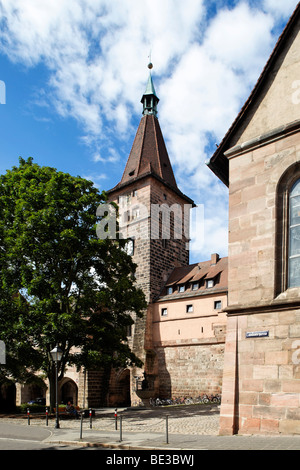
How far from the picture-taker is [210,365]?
27547mm

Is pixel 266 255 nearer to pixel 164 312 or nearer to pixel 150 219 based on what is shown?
pixel 164 312

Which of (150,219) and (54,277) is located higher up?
(150,219)

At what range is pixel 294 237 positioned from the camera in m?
9.29

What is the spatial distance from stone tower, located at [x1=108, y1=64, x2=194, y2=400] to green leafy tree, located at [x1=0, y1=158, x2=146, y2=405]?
33.9 feet

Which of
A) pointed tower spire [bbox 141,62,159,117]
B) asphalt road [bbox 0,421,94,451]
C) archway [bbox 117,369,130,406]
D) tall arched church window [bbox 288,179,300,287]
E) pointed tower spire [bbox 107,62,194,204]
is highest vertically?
pointed tower spire [bbox 141,62,159,117]

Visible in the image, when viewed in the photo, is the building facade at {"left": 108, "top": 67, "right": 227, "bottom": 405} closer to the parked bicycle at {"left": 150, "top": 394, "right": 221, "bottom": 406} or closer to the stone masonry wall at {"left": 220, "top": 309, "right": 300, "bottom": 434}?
the parked bicycle at {"left": 150, "top": 394, "right": 221, "bottom": 406}

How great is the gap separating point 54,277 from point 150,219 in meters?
15.5

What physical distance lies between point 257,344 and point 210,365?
64.5 feet

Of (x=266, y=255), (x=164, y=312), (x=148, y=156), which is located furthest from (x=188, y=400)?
(x=148, y=156)

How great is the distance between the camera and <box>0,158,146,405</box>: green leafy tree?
18438mm
